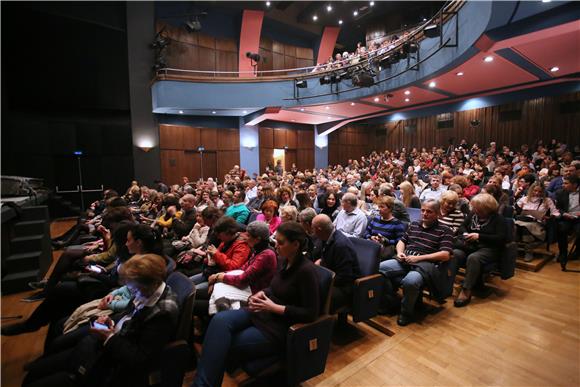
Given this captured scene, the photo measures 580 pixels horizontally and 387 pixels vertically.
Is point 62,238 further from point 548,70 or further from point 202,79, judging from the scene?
point 548,70

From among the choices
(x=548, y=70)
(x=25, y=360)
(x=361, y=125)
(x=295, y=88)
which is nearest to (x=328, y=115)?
(x=295, y=88)

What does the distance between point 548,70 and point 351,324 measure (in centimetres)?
782

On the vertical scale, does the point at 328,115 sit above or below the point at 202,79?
below

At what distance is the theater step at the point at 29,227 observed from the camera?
3809mm

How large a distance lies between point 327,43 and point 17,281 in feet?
46.3

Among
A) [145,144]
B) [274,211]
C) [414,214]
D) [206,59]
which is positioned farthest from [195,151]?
[414,214]

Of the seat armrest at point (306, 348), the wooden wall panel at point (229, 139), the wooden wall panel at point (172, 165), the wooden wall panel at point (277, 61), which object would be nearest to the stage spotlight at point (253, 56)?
the wooden wall panel at point (277, 61)

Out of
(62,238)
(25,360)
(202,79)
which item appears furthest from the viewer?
(202,79)

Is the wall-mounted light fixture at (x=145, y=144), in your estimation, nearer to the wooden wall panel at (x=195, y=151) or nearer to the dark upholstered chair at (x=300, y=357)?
the wooden wall panel at (x=195, y=151)

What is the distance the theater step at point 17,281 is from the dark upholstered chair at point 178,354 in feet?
9.87

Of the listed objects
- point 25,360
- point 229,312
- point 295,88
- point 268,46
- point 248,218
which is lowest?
point 25,360

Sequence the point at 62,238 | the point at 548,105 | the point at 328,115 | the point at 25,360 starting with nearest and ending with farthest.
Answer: the point at 25,360 < the point at 62,238 < the point at 548,105 < the point at 328,115

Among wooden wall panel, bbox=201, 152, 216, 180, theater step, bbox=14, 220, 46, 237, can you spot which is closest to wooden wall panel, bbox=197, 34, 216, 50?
wooden wall panel, bbox=201, 152, 216, 180

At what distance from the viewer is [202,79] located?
953 cm
